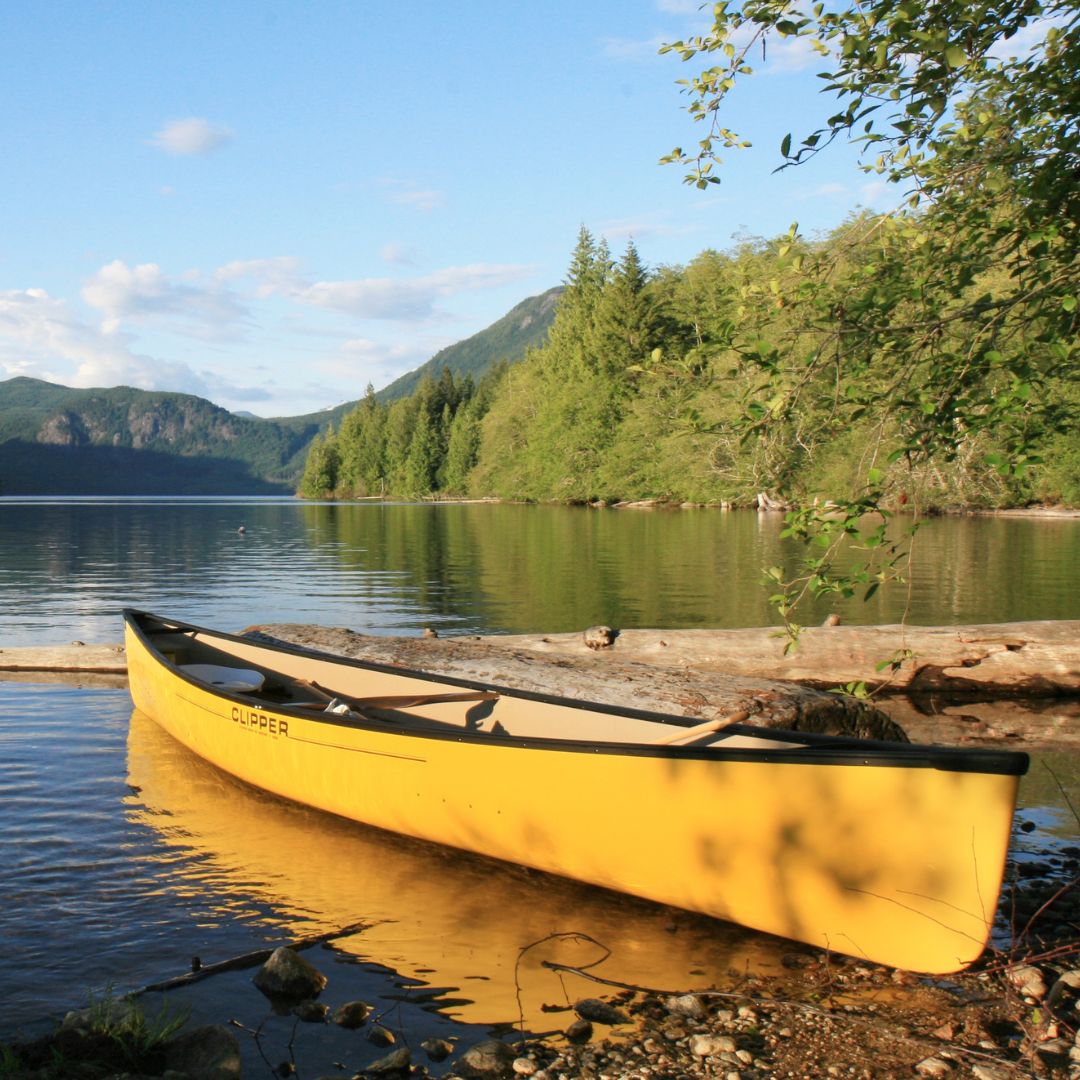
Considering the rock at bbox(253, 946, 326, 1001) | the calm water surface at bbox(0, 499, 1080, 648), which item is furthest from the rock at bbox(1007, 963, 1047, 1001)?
the calm water surface at bbox(0, 499, 1080, 648)

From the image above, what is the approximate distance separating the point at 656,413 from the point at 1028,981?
7806 cm

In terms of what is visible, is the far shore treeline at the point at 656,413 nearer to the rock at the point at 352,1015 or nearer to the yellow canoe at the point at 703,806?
the yellow canoe at the point at 703,806

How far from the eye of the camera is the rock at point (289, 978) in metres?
5.04

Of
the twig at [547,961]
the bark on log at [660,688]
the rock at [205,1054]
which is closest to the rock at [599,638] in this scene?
the bark on log at [660,688]

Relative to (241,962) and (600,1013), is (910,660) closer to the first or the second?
(600,1013)

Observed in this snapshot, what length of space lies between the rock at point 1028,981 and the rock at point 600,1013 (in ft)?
6.44

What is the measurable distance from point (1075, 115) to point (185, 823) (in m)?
8.04

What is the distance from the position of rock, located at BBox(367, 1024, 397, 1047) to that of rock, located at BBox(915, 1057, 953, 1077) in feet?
7.83

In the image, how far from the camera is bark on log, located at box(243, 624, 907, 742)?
8.94 meters

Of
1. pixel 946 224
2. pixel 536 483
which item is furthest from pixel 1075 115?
pixel 536 483

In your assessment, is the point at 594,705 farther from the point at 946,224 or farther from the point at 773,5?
the point at 773,5

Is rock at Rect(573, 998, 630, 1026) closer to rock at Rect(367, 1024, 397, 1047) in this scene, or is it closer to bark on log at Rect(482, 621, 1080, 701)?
rock at Rect(367, 1024, 397, 1047)

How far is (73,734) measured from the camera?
1051cm

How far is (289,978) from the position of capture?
5.05m
